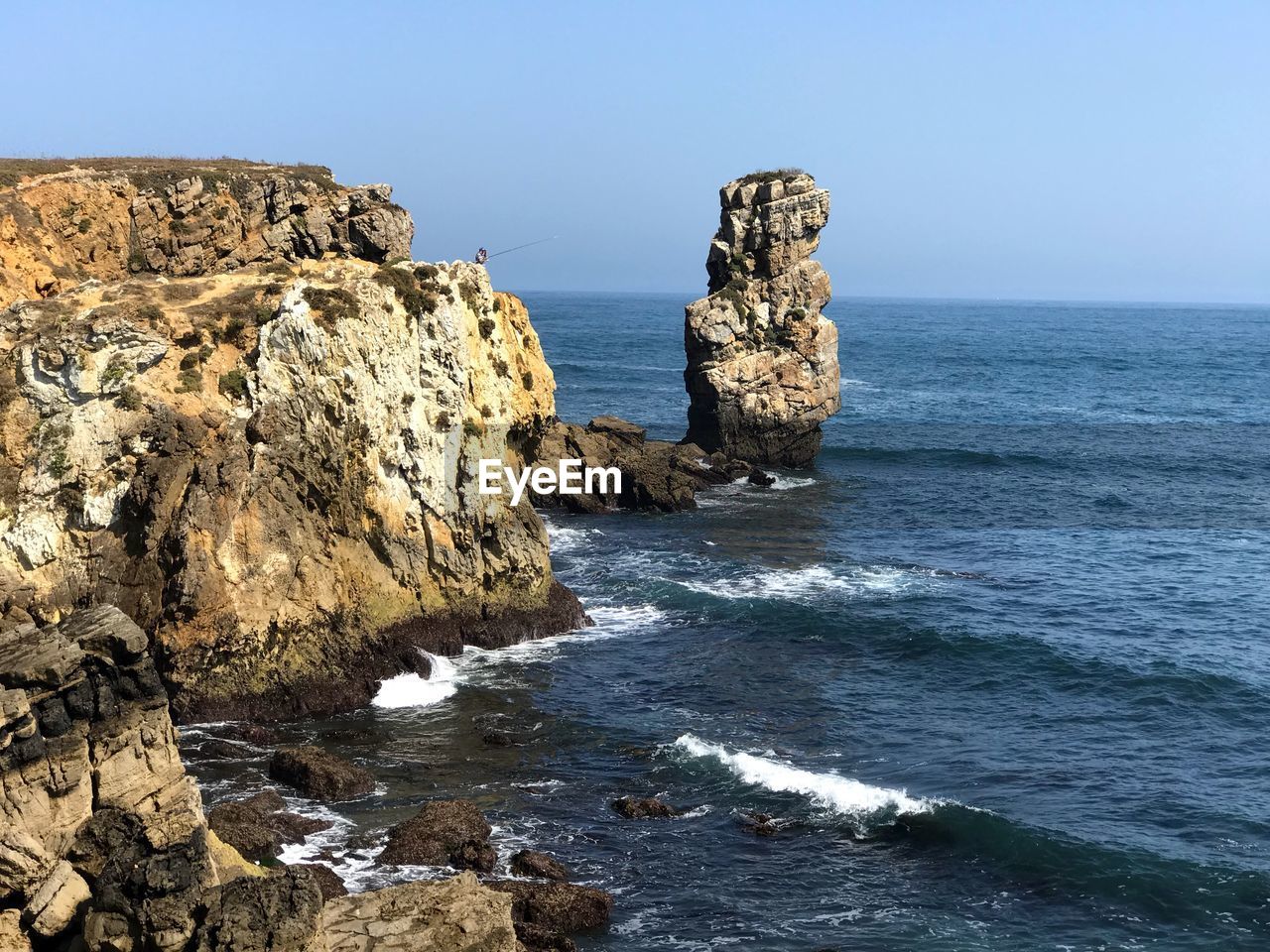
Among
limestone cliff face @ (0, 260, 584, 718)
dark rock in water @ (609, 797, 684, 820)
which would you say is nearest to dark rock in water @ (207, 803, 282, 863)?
limestone cliff face @ (0, 260, 584, 718)

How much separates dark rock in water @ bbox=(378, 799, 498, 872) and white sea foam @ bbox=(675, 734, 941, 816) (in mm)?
8021

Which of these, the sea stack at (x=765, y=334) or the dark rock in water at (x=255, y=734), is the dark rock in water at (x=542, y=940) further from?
the sea stack at (x=765, y=334)

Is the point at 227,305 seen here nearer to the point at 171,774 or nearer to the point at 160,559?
the point at 160,559

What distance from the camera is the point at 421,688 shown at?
141 ft

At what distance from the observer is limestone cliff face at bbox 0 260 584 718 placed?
129 ft

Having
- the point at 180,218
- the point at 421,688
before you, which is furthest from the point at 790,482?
the point at 421,688

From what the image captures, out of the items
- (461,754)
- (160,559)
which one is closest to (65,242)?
(160,559)

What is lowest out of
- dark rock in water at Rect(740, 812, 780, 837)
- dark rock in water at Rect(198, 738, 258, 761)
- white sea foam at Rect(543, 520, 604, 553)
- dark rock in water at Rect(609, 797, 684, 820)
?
dark rock in water at Rect(740, 812, 780, 837)

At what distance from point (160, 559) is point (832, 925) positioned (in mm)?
22453

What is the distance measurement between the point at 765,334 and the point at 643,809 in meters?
52.8

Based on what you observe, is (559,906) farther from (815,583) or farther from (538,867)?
(815,583)

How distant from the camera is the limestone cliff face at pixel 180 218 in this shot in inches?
2071

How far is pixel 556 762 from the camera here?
3809cm

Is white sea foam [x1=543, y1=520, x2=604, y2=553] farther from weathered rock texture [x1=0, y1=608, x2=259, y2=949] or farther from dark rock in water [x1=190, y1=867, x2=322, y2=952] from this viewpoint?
dark rock in water [x1=190, y1=867, x2=322, y2=952]
